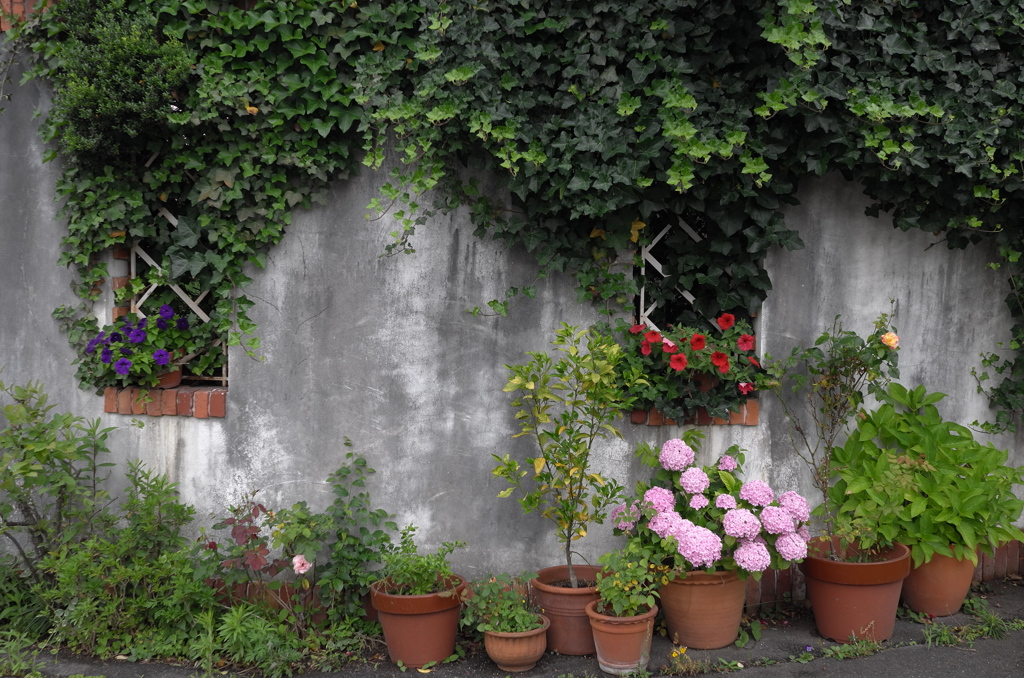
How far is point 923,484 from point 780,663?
1.21 metres

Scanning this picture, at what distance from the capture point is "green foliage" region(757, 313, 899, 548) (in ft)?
13.4

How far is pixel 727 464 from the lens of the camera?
402cm

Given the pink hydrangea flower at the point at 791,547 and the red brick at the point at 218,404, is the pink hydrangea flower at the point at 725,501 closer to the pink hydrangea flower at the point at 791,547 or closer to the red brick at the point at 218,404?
the pink hydrangea flower at the point at 791,547

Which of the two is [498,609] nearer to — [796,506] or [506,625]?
[506,625]

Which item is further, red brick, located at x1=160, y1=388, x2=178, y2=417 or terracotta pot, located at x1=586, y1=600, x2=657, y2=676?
red brick, located at x1=160, y1=388, x2=178, y2=417

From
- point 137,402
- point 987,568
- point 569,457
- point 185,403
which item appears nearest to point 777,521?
point 569,457

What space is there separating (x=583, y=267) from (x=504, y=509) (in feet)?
4.33

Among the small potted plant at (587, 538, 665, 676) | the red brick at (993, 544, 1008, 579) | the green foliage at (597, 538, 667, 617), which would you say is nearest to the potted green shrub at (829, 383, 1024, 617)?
the red brick at (993, 544, 1008, 579)

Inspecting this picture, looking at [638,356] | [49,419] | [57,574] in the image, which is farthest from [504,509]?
[49,419]

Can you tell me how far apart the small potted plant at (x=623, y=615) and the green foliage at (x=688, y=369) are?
0.79 meters

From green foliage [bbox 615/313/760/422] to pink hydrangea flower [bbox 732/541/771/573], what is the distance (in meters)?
0.69

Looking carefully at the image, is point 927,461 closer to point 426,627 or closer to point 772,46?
point 772,46

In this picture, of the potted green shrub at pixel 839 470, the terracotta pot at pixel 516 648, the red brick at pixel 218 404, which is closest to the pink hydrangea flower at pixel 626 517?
the terracotta pot at pixel 516 648

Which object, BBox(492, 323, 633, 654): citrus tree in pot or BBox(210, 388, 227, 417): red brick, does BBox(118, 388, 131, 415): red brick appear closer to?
BBox(210, 388, 227, 417): red brick
